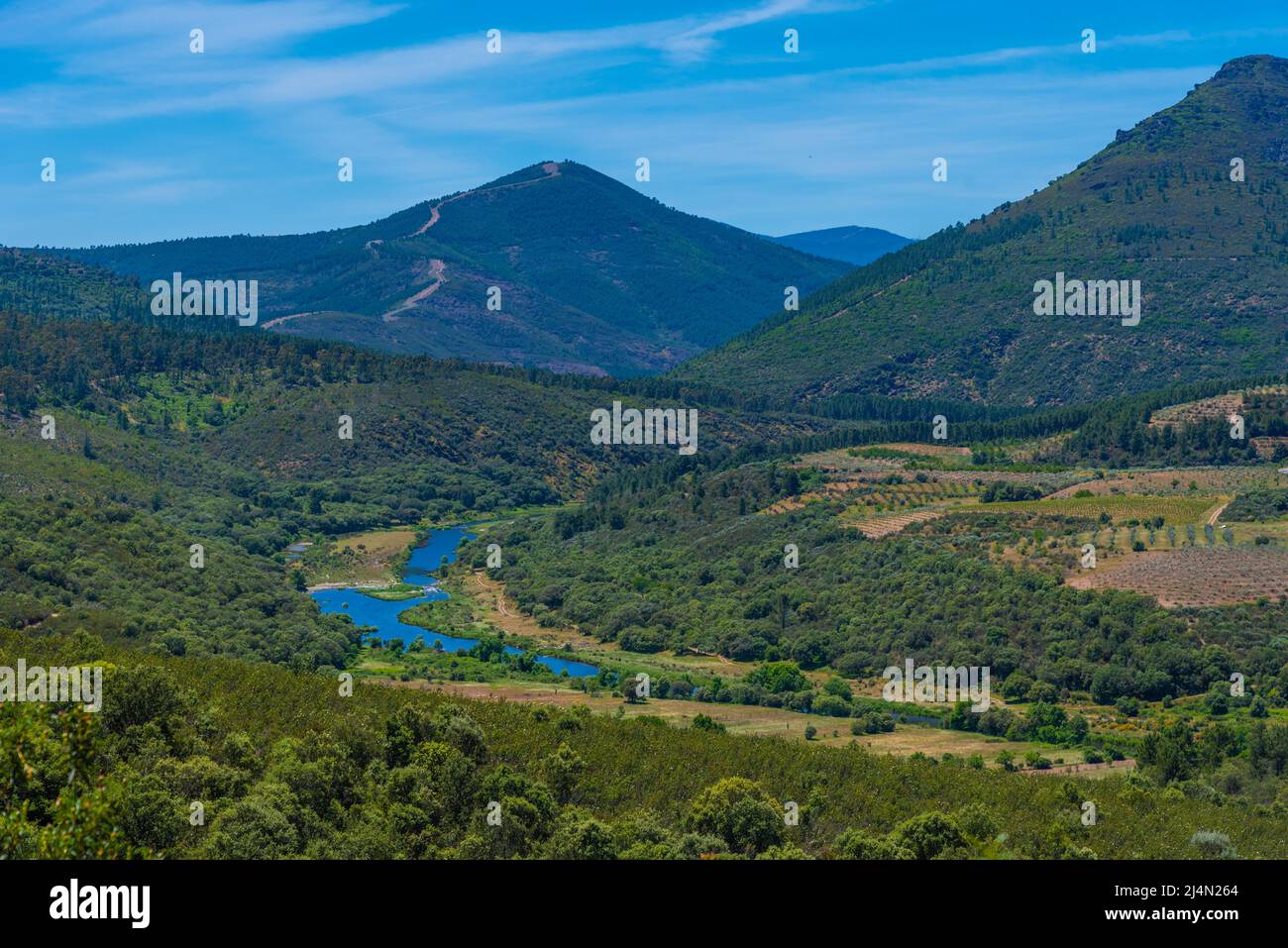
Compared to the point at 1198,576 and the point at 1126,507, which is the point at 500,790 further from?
the point at 1126,507

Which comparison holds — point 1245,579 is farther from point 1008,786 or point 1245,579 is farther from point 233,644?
point 233,644

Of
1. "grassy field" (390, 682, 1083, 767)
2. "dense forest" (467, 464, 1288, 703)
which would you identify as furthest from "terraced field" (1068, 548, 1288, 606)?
"grassy field" (390, 682, 1083, 767)

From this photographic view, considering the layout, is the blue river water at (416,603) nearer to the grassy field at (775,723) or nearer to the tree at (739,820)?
the grassy field at (775,723)

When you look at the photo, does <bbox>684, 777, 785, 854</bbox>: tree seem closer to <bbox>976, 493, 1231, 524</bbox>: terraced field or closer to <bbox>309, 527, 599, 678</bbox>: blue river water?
<bbox>309, 527, 599, 678</bbox>: blue river water

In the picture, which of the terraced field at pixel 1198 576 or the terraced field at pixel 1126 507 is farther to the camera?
the terraced field at pixel 1126 507

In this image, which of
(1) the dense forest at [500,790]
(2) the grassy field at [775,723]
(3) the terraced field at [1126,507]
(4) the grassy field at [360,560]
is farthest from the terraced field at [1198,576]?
(4) the grassy field at [360,560]

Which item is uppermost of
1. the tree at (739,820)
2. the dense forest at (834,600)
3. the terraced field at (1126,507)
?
the terraced field at (1126,507)

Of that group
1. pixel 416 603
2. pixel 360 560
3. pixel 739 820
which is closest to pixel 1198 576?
pixel 739 820
